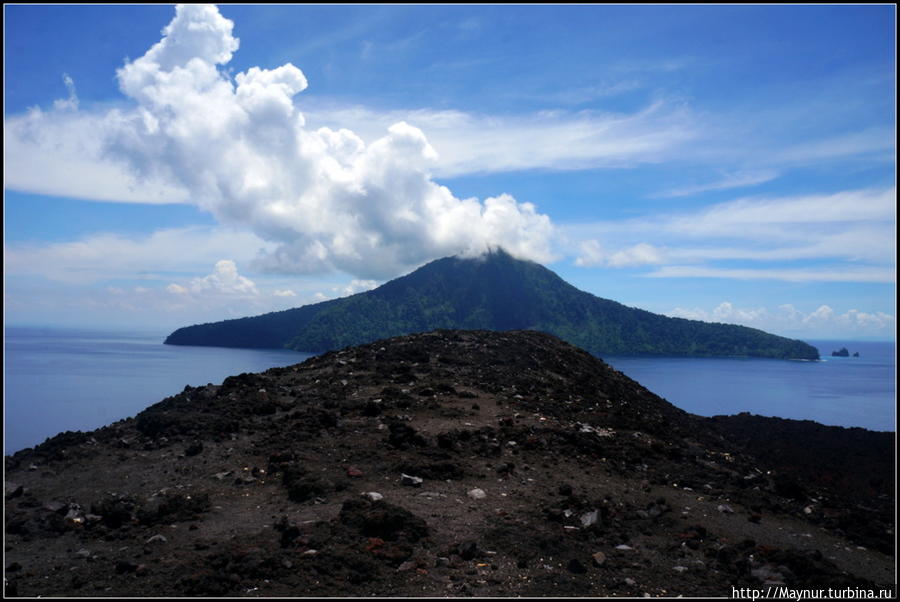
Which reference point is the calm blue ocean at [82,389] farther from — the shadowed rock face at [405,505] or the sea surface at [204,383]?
the shadowed rock face at [405,505]

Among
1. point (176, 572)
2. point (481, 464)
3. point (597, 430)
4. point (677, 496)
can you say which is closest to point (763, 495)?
point (677, 496)

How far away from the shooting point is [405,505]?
38.9ft

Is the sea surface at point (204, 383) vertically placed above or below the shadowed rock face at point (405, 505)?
below

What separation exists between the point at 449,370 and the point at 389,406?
557cm

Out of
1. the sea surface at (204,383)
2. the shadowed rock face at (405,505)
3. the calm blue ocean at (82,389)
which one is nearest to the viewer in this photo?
the shadowed rock face at (405,505)

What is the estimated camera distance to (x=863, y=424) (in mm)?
69312

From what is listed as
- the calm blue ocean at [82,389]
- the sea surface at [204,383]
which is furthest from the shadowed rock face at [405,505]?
the sea surface at [204,383]

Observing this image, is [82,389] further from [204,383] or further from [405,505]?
[405,505]

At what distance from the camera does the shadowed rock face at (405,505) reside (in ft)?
30.9

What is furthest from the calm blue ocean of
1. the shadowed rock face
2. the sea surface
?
the shadowed rock face

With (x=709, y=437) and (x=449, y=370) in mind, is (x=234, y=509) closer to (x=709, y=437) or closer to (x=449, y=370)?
(x=449, y=370)

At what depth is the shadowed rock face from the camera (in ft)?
30.9

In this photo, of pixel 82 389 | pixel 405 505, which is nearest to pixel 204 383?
pixel 82 389

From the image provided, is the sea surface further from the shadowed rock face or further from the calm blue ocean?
the shadowed rock face
